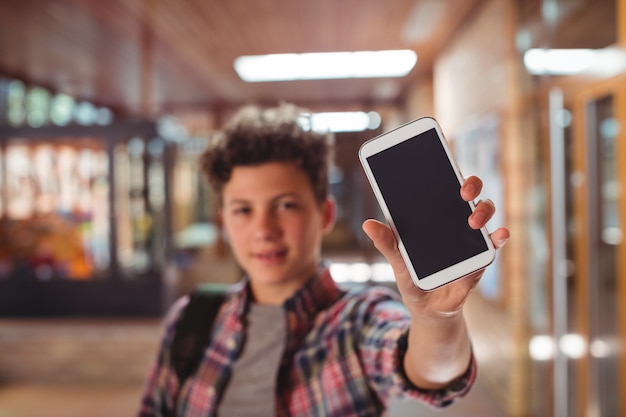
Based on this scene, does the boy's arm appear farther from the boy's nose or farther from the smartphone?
the boy's nose

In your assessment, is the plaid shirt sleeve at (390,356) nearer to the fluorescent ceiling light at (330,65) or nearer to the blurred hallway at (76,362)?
the fluorescent ceiling light at (330,65)

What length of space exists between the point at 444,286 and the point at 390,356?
22 centimetres

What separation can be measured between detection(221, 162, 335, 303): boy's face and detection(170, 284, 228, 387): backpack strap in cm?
15

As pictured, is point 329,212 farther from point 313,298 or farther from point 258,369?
point 258,369

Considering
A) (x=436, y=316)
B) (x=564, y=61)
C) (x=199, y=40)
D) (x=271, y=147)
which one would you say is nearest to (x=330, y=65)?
(x=271, y=147)

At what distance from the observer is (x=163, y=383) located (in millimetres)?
902

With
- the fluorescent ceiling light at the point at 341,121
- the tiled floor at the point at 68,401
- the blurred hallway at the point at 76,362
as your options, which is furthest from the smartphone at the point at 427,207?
the blurred hallway at the point at 76,362

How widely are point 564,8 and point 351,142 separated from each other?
213cm

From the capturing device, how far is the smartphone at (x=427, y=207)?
41 centimetres

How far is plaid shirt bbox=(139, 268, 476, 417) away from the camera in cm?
70

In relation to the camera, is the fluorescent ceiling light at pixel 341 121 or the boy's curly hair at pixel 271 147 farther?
the boy's curly hair at pixel 271 147

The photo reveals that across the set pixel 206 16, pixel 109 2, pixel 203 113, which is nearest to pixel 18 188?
pixel 203 113

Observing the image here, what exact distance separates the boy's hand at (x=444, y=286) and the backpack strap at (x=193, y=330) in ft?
1.52

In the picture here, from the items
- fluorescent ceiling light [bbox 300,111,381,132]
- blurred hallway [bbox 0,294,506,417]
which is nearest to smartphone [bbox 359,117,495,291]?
fluorescent ceiling light [bbox 300,111,381,132]
